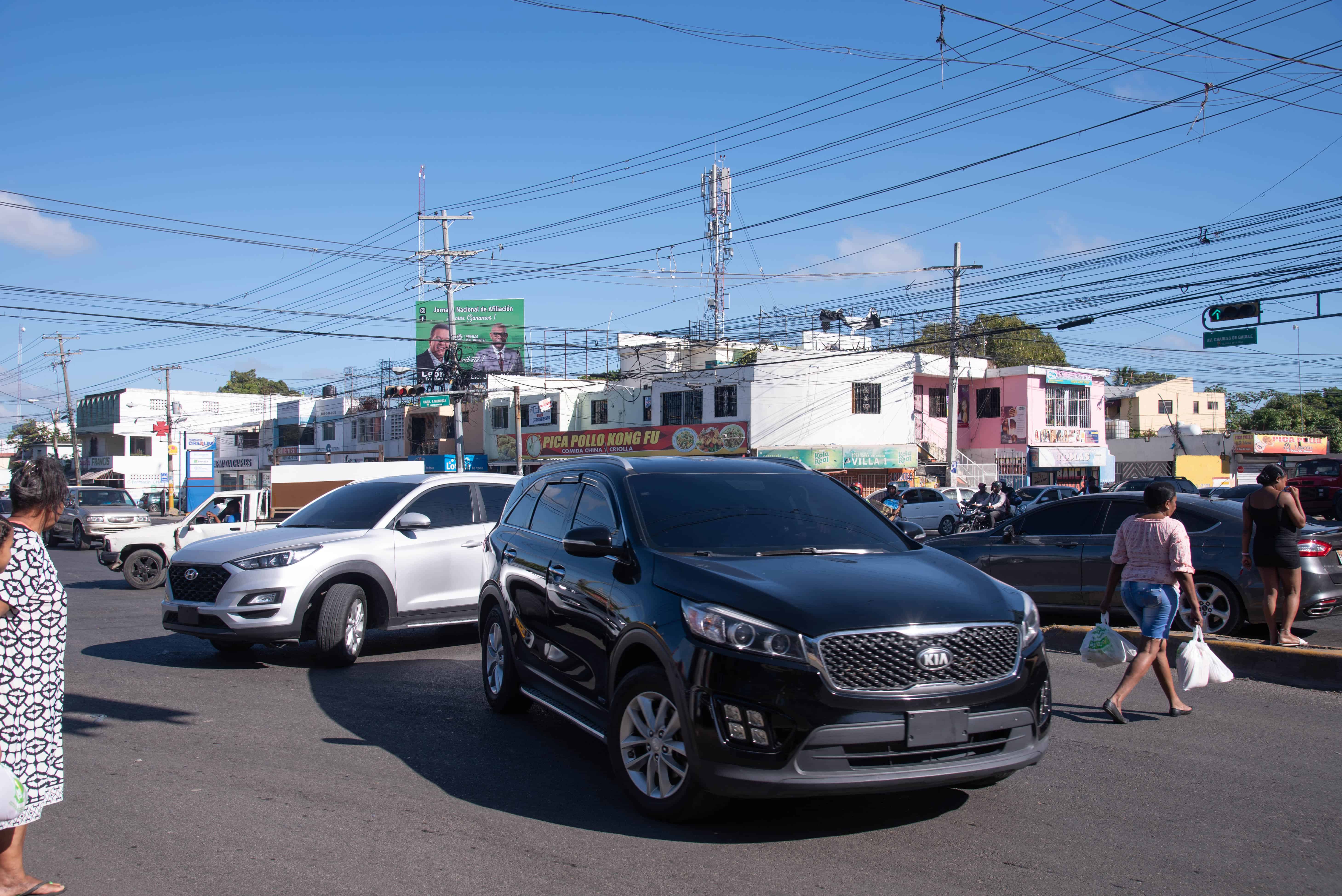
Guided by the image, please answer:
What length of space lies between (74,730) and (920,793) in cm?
559

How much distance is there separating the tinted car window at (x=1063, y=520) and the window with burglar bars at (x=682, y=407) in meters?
30.6

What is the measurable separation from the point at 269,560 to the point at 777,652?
19.8 ft

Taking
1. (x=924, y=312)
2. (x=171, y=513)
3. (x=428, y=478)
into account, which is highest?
(x=924, y=312)

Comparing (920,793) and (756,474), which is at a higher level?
(756,474)

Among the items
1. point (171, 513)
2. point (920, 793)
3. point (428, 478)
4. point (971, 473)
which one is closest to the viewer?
point (920, 793)

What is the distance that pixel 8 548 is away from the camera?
3.48m

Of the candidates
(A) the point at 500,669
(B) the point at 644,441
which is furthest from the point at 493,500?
(B) the point at 644,441

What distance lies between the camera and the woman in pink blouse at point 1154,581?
249 inches

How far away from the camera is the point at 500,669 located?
6.89 meters

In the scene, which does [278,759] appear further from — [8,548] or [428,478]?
[428,478]

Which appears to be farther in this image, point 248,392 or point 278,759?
point 248,392

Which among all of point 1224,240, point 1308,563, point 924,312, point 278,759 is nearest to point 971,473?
point 924,312

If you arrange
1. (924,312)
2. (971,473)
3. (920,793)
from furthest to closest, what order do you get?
1. (971,473)
2. (924,312)
3. (920,793)

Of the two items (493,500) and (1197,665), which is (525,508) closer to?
(493,500)
